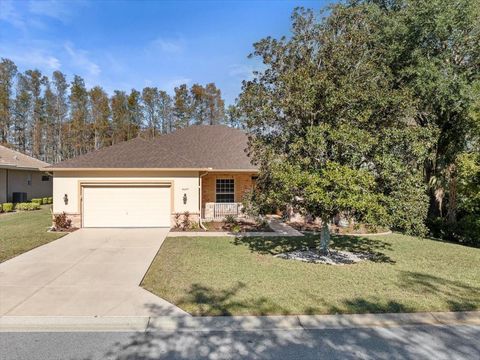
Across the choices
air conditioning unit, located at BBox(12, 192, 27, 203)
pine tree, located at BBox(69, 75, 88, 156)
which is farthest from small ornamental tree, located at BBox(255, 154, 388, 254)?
pine tree, located at BBox(69, 75, 88, 156)

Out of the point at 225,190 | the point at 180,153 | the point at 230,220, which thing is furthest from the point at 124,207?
the point at 225,190

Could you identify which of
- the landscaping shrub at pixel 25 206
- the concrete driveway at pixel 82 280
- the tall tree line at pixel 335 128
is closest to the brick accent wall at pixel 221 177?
the concrete driveway at pixel 82 280

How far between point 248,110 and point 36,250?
763 cm

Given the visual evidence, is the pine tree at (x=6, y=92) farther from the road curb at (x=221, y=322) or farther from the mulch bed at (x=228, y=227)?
the road curb at (x=221, y=322)

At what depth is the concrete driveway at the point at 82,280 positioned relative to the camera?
5.46 metres

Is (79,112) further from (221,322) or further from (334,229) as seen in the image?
(221,322)

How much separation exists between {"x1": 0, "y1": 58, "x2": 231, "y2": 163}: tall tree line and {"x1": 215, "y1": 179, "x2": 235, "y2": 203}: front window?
2821 cm

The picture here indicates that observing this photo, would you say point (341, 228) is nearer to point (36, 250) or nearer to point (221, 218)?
point (221, 218)

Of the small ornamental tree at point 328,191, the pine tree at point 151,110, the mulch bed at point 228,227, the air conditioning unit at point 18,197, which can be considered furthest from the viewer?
the pine tree at point 151,110

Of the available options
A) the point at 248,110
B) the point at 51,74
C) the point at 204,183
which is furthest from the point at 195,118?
the point at 248,110

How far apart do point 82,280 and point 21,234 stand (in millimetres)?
7172

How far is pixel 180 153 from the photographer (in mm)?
18094

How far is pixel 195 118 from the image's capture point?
47.0 m

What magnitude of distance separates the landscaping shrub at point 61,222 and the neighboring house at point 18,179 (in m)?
9.02
